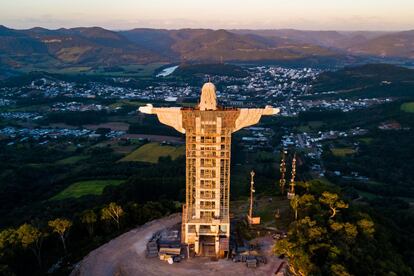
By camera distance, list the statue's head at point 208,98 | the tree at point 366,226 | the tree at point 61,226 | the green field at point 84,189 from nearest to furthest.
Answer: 1. the statue's head at point 208,98
2. the tree at point 366,226
3. the tree at point 61,226
4. the green field at point 84,189

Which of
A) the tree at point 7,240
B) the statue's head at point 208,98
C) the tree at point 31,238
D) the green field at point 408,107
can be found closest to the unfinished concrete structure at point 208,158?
the statue's head at point 208,98

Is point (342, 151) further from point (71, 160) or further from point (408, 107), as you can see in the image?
point (71, 160)

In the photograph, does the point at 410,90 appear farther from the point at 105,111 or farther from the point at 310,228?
the point at 310,228

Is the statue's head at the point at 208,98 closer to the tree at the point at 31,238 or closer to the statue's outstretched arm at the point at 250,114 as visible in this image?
the statue's outstretched arm at the point at 250,114

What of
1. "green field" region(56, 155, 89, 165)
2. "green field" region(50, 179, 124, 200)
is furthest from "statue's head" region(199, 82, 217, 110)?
"green field" region(56, 155, 89, 165)

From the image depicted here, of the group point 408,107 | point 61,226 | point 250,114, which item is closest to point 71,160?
point 61,226

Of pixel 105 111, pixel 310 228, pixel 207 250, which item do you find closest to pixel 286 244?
pixel 310 228
